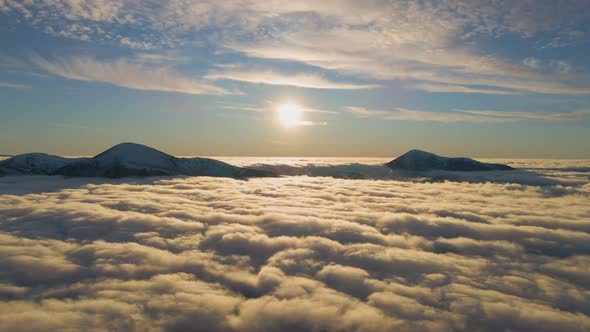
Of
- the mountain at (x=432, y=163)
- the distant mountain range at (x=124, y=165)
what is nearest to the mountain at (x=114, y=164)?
the distant mountain range at (x=124, y=165)

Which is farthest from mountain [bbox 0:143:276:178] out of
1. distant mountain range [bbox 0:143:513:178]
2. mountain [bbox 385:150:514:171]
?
mountain [bbox 385:150:514:171]

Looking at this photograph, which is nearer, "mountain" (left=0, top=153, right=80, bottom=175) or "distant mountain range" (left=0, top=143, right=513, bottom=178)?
"mountain" (left=0, top=153, right=80, bottom=175)

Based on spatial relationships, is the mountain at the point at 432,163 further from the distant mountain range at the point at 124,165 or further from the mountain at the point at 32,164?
the mountain at the point at 32,164

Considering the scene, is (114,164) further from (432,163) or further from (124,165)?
A: (432,163)

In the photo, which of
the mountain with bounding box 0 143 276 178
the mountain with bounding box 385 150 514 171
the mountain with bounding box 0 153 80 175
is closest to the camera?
the mountain with bounding box 0 153 80 175

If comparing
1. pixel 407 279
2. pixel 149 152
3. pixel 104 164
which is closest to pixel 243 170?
pixel 149 152

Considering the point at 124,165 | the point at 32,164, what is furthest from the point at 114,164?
the point at 32,164

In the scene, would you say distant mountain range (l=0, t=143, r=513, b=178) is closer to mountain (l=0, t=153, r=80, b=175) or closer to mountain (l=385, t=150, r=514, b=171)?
mountain (l=0, t=153, r=80, b=175)
